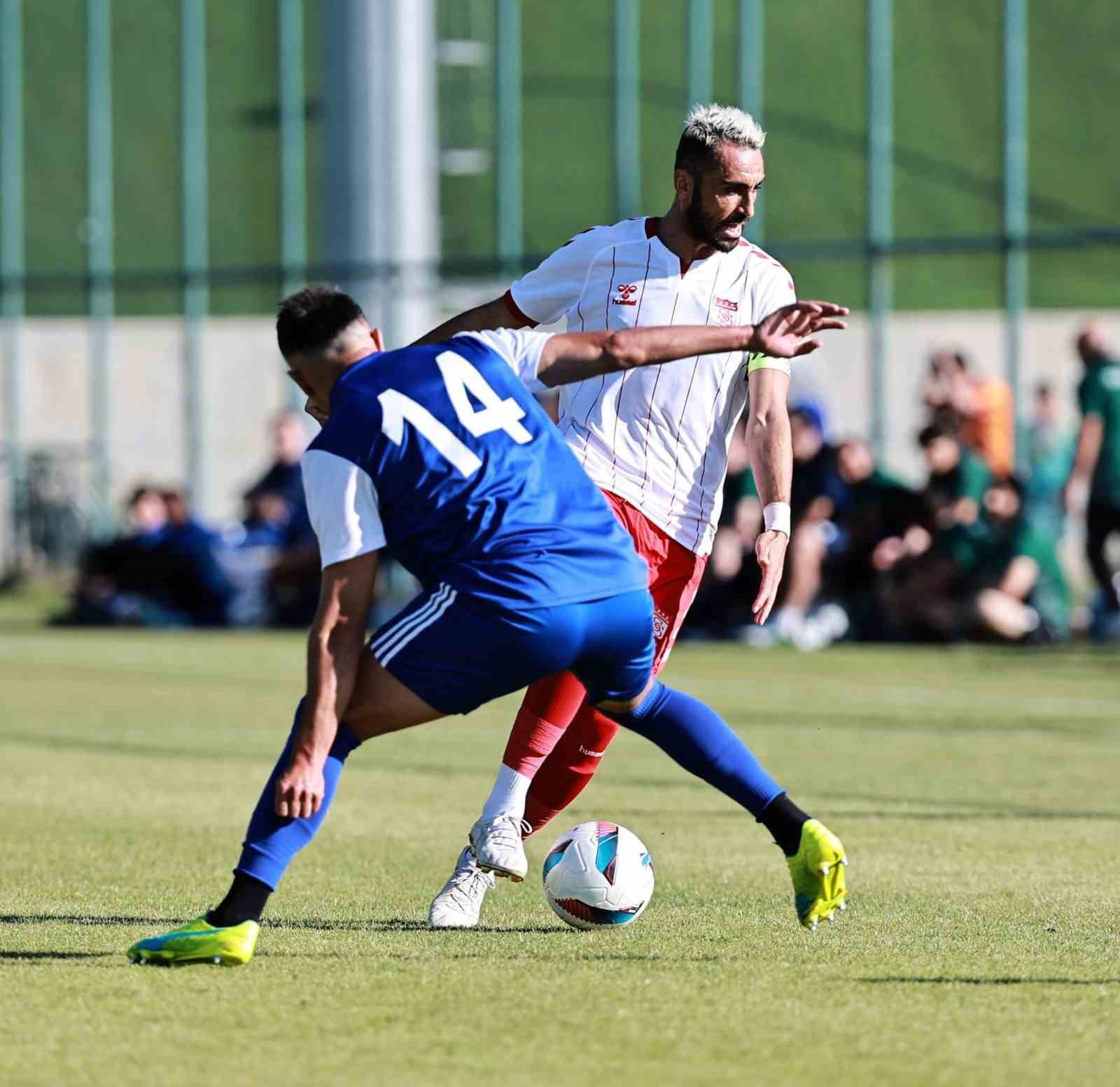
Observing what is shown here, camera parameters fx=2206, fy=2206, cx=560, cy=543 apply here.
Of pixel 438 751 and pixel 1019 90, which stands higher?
pixel 1019 90

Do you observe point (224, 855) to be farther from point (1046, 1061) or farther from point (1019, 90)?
point (1019, 90)

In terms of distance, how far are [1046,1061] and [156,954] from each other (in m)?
2.04

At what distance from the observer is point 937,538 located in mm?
15789

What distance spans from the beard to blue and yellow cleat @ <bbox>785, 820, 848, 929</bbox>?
157 centimetres

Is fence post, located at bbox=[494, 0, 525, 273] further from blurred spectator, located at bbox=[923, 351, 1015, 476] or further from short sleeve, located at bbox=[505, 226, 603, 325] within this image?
short sleeve, located at bbox=[505, 226, 603, 325]

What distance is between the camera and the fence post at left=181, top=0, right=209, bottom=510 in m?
25.1

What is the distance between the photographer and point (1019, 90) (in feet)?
69.5

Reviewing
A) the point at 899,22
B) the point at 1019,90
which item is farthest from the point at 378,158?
the point at 899,22

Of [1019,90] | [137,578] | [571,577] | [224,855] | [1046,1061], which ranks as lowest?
[137,578]

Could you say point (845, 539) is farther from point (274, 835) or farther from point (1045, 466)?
point (274, 835)

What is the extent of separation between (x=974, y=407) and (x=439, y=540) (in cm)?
1254

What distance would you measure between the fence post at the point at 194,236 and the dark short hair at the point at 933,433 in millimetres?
11112

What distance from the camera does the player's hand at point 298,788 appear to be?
16.1 ft

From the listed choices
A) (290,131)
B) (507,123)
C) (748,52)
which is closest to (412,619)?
(748,52)
